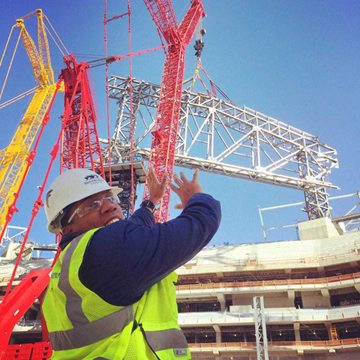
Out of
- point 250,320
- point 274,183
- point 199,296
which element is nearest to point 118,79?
point 274,183

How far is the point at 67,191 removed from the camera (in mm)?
2074

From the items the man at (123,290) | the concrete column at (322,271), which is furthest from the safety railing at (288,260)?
the man at (123,290)

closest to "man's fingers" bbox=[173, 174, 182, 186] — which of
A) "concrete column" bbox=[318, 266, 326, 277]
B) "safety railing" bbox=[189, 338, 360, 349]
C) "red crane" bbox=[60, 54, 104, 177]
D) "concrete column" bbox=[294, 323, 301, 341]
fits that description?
"red crane" bbox=[60, 54, 104, 177]

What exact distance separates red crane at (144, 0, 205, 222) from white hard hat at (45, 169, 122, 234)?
2745 cm

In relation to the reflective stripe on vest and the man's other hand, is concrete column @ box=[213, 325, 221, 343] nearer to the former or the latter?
the man's other hand

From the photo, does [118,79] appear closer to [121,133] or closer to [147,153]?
[121,133]

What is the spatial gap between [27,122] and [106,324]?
3540 cm

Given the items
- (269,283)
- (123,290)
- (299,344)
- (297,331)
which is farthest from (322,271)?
(123,290)

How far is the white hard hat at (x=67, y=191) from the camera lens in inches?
80.9

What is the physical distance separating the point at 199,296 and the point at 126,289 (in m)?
29.6

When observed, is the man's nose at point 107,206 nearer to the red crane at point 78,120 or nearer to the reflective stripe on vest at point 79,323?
the reflective stripe on vest at point 79,323

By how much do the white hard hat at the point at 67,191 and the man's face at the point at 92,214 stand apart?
1.7 inches

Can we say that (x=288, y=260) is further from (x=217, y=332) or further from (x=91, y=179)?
(x=91, y=179)

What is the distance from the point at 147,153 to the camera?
35.0 m
